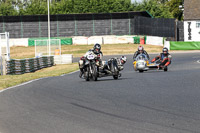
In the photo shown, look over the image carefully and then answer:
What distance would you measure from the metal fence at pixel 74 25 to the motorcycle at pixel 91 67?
4546 cm

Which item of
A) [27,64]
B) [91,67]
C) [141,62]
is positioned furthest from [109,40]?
[91,67]

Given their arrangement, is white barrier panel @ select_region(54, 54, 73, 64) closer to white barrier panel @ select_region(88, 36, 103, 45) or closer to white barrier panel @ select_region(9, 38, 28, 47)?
white barrier panel @ select_region(88, 36, 103, 45)

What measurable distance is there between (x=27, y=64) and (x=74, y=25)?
1340 inches

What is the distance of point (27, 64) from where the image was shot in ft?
99.3

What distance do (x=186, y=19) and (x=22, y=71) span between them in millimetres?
45662

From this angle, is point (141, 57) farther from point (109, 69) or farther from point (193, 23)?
point (193, 23)

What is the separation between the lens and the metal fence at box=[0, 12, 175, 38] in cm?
6275

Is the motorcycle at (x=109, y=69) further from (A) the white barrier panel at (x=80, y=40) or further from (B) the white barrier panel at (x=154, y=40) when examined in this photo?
(A) the white barrier panel at (x=80, y=40)

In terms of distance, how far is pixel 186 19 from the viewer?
230ft

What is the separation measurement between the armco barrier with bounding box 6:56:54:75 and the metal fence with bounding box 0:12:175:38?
26139 mm

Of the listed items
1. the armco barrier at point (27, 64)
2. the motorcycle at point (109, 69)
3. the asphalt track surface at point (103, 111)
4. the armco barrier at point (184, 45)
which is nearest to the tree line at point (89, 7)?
the armco barrier at point (184, 45)

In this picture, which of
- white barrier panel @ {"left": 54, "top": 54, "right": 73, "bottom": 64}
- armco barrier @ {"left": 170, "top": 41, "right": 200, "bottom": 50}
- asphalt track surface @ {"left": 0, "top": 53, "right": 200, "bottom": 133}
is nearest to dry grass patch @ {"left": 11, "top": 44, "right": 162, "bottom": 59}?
armco barrier @ {"left": 170, "top": 41, "right": 200, "bottom": 50}

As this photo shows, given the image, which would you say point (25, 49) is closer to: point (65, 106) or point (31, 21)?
point (31, 21)

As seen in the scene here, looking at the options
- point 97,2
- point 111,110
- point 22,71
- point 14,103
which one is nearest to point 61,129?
point 111,110
